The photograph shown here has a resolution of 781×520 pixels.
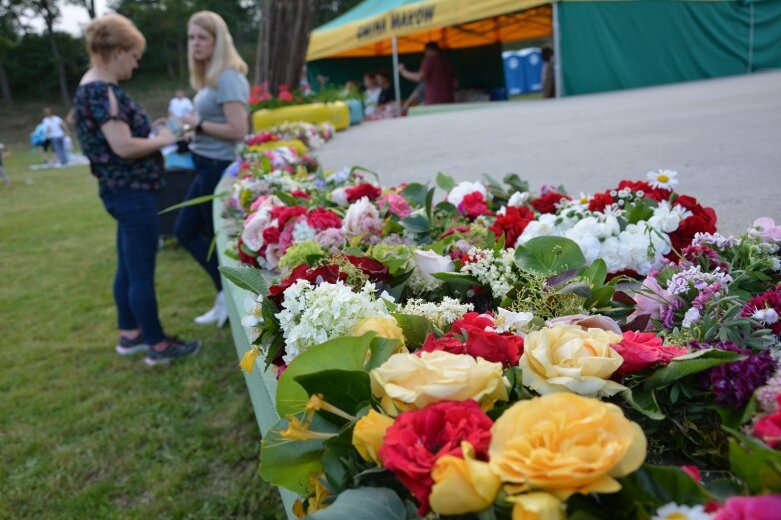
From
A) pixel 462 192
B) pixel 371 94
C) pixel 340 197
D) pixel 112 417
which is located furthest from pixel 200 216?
pixel 371 94

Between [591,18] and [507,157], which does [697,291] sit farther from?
[591,18]

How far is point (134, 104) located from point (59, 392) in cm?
166

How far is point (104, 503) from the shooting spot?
2.50 metres

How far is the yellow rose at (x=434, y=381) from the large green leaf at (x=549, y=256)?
53 cm

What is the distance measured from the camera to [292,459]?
873mm

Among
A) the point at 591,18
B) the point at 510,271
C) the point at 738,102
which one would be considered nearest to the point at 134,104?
the point at 510,271

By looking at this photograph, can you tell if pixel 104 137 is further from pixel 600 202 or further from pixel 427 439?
pixel 427 439

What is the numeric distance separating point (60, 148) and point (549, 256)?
20.2m

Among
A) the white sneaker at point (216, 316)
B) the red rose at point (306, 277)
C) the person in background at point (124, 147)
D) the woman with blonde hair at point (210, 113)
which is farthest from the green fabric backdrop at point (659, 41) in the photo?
the red rose at point (306, 277)

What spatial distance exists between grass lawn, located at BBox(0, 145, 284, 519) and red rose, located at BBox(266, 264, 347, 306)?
143 centimetres

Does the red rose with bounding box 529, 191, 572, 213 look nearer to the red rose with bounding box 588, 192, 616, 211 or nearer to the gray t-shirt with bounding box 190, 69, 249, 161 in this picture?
the red rose with bounding box 588, 192, 616, 211

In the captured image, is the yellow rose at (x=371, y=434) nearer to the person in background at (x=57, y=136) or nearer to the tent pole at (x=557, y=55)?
the tent pole at (x=557, y=55)

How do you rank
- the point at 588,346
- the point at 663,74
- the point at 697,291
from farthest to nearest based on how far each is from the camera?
1. the point at 663,74
2. the point at 697,291
3. the point at 588,346

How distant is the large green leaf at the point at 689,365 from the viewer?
842mm
